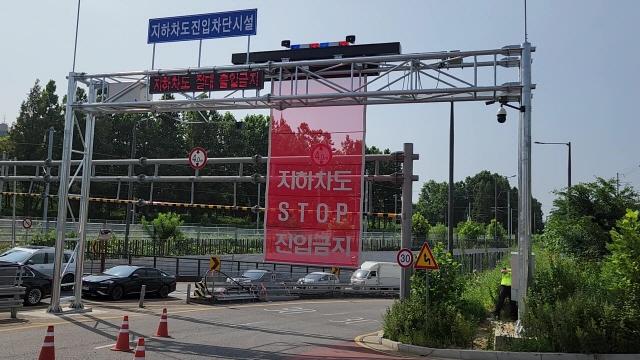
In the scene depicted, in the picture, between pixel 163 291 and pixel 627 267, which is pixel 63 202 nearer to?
pixel 163 291

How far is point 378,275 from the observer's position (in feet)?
125

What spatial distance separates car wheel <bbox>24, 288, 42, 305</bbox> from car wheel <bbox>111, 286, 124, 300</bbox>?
10.5ft

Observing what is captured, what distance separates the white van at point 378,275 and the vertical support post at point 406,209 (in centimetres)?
2085

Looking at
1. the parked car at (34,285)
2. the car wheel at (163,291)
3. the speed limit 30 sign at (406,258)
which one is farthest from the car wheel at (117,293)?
the speed limit 30 sign at (406,258)

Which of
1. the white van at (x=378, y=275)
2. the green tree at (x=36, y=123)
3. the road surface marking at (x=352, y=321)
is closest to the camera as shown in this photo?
the road surface marking at (x=352, y=321)

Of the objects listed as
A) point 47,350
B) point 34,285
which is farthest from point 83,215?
point 47,350

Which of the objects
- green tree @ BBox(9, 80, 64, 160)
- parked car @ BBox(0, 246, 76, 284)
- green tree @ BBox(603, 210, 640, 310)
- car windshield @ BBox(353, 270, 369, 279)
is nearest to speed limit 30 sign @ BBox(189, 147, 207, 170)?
parked car @ BBox(0, 246, 76, 284)

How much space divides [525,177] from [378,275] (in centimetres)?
2479

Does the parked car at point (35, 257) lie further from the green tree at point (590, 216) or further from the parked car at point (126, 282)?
the green tree at point (590, 216)

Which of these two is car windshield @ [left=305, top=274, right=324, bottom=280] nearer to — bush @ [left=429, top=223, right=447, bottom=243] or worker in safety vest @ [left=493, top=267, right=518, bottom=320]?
bush @ [left=429, top=223, right=447, bottom=243]

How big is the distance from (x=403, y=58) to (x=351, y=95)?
5.30ft

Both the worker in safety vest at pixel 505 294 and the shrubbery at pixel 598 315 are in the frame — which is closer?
the shrubbery at pixel 598 315

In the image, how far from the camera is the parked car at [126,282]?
2303 centimetres

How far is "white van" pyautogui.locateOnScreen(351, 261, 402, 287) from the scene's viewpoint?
123ft
